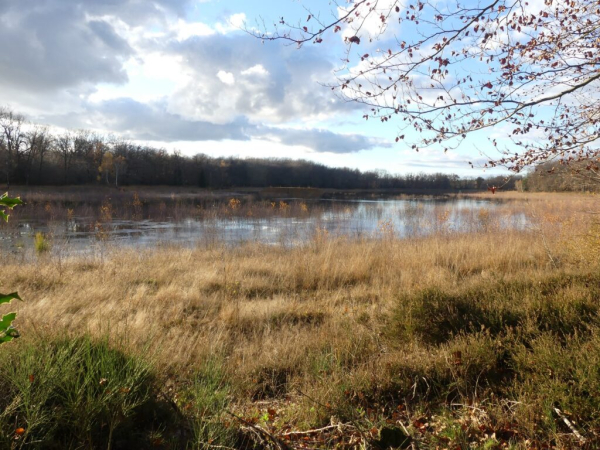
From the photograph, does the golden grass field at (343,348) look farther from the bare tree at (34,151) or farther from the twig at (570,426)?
the bare tree at (34,151)

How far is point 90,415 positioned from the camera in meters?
2.44

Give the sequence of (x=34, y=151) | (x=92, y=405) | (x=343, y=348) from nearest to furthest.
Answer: (x=92, y=405) < (x=343, y=348) < (x=34, y=151)

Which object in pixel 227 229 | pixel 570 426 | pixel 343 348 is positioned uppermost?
pixel 570 426

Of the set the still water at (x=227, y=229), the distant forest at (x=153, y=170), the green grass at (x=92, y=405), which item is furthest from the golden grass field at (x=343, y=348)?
the distant forest at (x=153, y=170)

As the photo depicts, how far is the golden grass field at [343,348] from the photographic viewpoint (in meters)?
2.80

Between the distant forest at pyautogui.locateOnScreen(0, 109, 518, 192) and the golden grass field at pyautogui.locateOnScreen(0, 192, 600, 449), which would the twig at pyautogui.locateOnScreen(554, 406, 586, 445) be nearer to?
the golden grass field at pyautogui.locateOnScreen(0, 192, 600, 449)

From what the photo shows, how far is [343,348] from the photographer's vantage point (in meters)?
4.30

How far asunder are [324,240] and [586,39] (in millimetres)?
8435

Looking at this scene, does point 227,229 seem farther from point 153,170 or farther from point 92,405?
point 153,170

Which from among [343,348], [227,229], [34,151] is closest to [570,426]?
[343,348]

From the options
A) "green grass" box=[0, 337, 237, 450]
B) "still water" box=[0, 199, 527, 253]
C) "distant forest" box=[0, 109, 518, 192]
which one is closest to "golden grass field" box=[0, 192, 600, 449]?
"green grass" box=[0, 337, 237, 450]

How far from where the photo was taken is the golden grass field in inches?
110

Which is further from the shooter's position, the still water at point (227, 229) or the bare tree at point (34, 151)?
the bare tree at point (34, 151)

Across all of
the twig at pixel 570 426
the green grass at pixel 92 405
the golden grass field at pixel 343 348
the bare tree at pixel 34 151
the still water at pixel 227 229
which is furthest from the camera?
the bare tree at pixel 34 151
